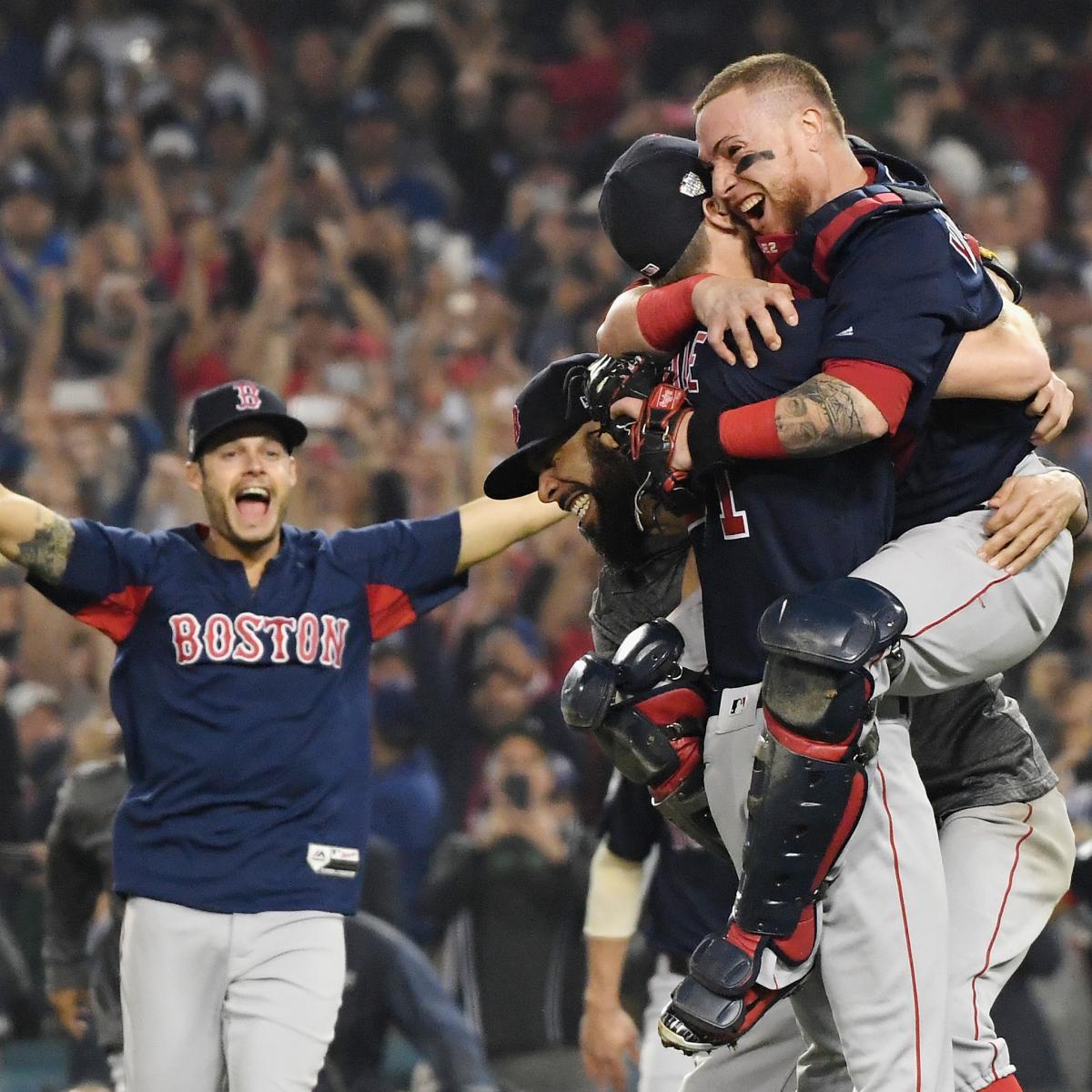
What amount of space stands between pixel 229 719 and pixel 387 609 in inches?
20.4

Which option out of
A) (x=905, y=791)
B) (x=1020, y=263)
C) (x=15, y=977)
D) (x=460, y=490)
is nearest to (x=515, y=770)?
(x=15, y=977)

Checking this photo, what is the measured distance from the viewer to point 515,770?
657 cm

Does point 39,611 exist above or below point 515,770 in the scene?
above

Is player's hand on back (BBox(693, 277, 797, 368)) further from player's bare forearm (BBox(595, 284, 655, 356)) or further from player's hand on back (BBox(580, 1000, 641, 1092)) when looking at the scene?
player's hand on back (BBox(580, 1000, 641, 1092))

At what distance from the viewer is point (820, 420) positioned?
2.85m

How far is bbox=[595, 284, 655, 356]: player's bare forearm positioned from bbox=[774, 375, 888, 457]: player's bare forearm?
1.35 feet

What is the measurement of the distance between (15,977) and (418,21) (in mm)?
6999

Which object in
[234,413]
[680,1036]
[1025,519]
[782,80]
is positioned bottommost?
[680,1036]

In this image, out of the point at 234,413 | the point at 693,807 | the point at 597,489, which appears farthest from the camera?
the point at 234,413

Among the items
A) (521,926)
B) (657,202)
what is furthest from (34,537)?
(521,926)

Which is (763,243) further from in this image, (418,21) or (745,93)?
(418,21)

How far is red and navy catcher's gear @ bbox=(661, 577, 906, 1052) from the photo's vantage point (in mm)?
2850

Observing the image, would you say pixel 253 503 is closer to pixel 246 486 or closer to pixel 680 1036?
pixel 246 486

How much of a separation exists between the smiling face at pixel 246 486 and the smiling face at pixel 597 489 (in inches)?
43.1
